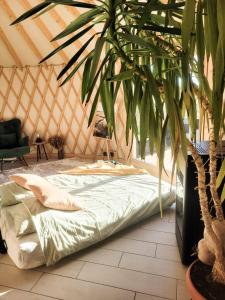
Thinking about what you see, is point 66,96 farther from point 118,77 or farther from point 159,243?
point 118,77

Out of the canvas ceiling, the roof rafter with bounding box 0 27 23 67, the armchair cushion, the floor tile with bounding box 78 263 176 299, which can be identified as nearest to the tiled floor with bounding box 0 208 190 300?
the floor tile with bounding box 78 263 176 299

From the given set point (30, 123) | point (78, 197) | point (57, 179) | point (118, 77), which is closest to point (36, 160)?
point (30, 123)

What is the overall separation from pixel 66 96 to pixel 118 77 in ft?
13.8

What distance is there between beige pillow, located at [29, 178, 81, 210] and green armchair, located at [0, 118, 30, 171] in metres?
2.45

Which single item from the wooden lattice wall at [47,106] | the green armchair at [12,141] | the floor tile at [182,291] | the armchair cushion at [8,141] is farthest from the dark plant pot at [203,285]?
the armchair cushion at [8,141]

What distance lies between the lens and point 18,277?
1655 mm

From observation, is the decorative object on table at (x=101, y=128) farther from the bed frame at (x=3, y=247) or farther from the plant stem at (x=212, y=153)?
the plant stem at (x=212, y=153)

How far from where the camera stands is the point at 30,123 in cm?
519

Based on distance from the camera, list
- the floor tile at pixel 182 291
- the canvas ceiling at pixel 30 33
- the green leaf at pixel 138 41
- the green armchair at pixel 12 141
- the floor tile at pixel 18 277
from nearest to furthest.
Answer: the green leaf at pixel 138 41 < the floor tile at pixel 182 291 < the floor tile at pixel 18 277 < the canvas ceiling at pixel 30 33 < the green armchair at pixel 12 141

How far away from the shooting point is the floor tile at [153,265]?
168 cm

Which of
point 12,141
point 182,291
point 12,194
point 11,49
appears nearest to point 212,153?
point 182,291

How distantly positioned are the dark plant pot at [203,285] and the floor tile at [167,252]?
0.68 metres

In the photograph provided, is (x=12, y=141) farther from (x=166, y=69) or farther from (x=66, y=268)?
(x=166, y=69)

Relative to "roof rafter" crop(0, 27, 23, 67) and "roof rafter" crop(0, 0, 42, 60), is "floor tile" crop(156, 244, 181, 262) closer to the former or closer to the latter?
"roof rafter" crop(0, 0, 42, 60)
